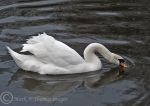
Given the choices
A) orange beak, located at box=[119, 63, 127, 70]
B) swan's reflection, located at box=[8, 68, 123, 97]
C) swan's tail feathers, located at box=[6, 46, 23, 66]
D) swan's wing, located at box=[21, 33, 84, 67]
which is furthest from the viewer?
orange beak, located at box=[119, 63, 127, 70]

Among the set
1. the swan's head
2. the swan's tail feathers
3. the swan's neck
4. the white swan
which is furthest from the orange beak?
the swan's tail feathers

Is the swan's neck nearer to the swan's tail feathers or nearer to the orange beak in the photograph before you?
the orange beak

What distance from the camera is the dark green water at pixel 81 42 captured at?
11.4m

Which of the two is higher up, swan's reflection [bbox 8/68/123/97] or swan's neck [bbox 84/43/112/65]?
swan's neck [bbox 84/43/112/65]

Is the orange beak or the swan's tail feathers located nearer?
the swan's tail feathers

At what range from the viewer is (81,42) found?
14.2 meters

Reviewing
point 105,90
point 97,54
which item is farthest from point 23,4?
point 105,90

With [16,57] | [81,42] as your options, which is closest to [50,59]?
[16,57]

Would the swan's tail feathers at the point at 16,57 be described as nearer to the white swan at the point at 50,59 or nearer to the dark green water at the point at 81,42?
the white swan at the point at 50,59

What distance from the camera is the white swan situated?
1237 cm

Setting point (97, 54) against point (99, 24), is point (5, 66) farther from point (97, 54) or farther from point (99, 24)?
point (99, 24)

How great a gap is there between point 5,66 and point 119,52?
2.73 m

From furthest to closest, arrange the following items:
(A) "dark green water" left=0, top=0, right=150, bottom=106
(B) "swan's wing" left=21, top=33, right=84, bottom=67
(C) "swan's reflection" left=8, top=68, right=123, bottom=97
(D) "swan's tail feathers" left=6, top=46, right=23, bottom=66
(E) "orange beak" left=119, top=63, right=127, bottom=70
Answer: (E) "orange beak" left=119, top=63, right=127, bottom=70, (D) "swan's tail feathers" left=6, top=46, right=23, bottom=66, (B) "swan's wing" left=21, top=33, right=84, bottom=67, (C) "swan's reflection" left=8, top=68, right=123, bottom=97, (A) "dark green water" left=0, top=0, right=150, bottom=106

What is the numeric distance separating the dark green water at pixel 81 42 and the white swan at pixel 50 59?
147 mm
